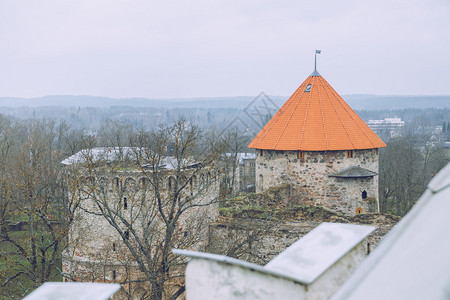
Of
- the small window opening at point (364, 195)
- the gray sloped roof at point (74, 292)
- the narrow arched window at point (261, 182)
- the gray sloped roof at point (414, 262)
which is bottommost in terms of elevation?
the small window opening at point (364, 195)

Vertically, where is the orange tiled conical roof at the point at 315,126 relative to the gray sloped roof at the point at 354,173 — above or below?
above

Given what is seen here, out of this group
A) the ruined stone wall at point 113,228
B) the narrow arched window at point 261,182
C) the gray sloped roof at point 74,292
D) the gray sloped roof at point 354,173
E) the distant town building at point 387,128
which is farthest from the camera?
the distant town building at point 387,128

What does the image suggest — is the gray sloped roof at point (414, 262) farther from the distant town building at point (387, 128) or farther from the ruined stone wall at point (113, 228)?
the distant town building at point (387, 128)

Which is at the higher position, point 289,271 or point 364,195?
point 289,271

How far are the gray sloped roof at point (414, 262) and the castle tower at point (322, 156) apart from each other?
15752mm

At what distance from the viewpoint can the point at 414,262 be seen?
1893mm

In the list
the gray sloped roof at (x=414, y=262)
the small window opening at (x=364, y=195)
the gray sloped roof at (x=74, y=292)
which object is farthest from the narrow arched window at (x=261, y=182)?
the gray sloped roof at (x=414, y=262)

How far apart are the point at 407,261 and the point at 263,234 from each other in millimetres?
12897

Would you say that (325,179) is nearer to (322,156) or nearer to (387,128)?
(322,156)

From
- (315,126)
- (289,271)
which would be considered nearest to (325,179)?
(315,126)

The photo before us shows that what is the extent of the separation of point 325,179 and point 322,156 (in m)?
0.85

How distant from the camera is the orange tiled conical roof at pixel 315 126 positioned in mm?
18375

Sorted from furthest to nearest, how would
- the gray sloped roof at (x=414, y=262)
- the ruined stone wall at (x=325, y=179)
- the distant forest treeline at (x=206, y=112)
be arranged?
1. the distant forest treeline at (x=206, y=112)
2. the ruined stone wall at (x=325, y=179)
3. the gray sloped roof at (x=414, y=262)

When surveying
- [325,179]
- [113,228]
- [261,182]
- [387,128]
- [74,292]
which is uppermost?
[74,292]
